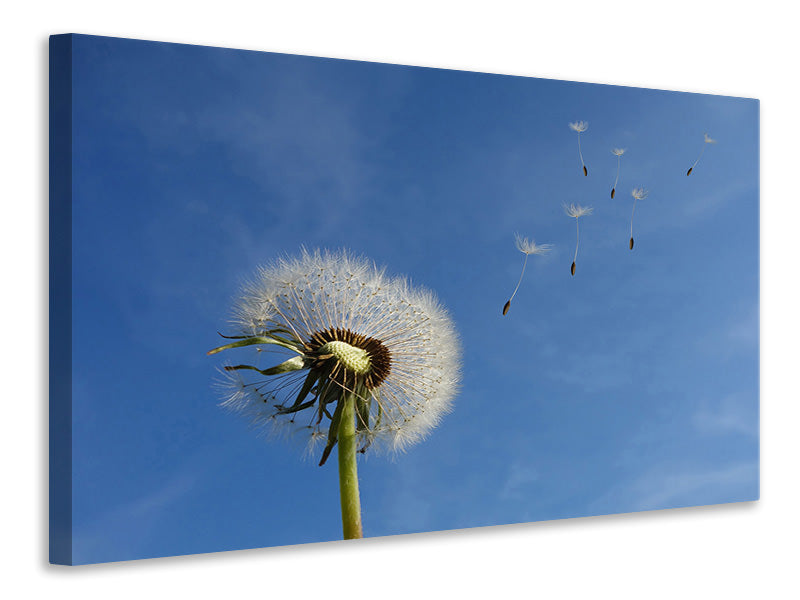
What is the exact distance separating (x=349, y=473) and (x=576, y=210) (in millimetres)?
1397

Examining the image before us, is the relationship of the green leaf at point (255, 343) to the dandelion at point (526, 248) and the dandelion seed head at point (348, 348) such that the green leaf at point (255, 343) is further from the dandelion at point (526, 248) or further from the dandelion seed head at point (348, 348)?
the dandelion at point (526, 248)

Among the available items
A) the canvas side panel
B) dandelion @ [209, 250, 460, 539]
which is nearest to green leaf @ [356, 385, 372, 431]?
dandelion @ [209, 250, 460, 539]

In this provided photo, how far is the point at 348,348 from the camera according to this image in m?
3.60

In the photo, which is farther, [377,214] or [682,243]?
[682,243]

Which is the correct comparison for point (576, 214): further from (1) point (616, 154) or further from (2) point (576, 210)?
(1) point (616, 154)

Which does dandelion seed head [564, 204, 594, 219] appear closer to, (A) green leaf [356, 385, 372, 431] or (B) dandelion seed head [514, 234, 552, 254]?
(B) dandelion seed head [514, 234, 552, 254]

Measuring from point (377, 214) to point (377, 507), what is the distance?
3.57ft

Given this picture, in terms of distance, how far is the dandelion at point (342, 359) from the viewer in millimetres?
3525

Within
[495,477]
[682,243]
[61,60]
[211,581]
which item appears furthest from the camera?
[682,243]

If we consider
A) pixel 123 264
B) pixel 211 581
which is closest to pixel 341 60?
pixel 123 264

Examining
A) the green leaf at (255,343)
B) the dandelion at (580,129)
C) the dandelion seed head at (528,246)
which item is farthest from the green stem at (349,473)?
the dandelion at (580,129)

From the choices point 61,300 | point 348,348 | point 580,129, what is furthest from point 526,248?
point 61,300
